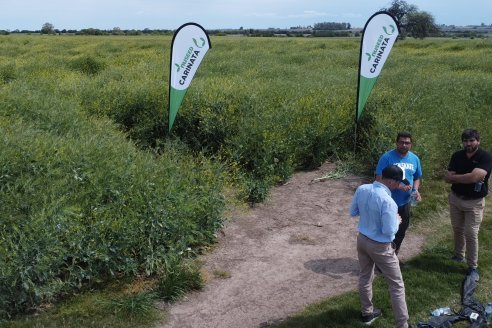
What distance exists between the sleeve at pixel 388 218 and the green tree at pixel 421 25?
77145mm

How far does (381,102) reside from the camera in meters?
12.6

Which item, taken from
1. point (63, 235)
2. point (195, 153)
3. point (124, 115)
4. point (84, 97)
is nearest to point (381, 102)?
point (195, 153)

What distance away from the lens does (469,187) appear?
598 cm

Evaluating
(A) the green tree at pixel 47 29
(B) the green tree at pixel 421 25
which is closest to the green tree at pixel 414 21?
(B) the green tree at pixel 421 25

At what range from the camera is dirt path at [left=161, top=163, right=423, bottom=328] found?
18.3 ft

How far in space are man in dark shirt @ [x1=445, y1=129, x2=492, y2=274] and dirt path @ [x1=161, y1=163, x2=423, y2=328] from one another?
99 cm

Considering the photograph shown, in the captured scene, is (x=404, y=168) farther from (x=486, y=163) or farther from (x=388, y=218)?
(x=388, y=218)

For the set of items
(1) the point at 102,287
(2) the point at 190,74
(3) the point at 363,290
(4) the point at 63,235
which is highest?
(2) the point at 190,74

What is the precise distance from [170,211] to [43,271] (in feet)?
5.58

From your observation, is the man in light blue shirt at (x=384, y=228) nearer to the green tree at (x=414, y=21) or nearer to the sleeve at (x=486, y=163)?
the sleeve at (x=486, y=163)

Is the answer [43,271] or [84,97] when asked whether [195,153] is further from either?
[43,271]

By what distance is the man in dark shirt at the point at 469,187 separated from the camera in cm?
585

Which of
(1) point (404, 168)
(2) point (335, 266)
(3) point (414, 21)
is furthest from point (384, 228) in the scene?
(3) point (414, 21)

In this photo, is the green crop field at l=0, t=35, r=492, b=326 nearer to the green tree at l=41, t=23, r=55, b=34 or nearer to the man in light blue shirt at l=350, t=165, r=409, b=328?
the man in light blue shirt at l=350, t=165, r=409, b=328
